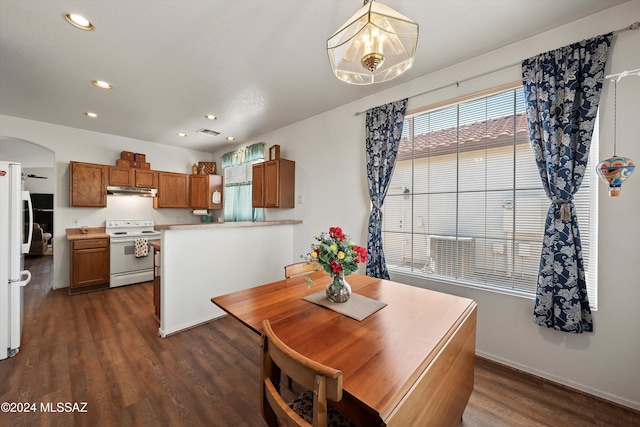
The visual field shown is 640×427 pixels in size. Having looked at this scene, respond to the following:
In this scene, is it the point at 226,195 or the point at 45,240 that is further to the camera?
the point at 45,240

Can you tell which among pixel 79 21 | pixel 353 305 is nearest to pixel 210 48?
pixel 79 21

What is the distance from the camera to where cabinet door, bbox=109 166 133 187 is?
4.52 metres

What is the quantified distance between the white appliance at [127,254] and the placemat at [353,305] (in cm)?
427

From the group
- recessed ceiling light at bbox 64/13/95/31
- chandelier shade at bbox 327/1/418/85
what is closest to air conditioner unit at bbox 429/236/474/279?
chandelier shade at bbox 327/1/418/85

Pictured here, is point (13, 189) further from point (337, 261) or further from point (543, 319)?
point (543, 319)

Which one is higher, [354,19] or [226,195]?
[354,19]

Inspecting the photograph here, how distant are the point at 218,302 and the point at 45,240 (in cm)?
940

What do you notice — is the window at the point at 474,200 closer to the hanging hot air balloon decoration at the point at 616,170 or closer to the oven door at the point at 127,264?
the hanging hot air balloon decoration at the point at 616,170

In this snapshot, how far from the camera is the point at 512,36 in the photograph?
204 centimetres

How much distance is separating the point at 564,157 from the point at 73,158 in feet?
21.9

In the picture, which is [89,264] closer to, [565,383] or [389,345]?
[389,345]

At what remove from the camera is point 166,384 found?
1.95m

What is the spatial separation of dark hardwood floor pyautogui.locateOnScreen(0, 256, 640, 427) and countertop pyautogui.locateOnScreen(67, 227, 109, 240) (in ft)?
4.98

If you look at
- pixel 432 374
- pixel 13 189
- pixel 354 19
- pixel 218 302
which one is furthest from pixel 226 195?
pixel 432 374
